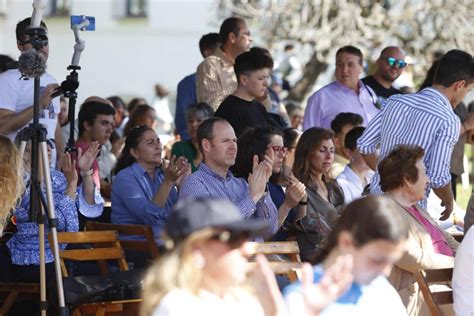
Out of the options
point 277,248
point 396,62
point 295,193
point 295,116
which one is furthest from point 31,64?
point 295,116

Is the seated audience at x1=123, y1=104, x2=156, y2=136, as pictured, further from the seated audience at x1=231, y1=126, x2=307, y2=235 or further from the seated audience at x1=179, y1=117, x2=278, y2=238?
the seated audience at x1=179, y1=117, x2=278, y2=238

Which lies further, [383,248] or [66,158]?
[66,158]

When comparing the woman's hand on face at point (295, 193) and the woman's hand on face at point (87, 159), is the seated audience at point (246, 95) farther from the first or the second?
the woman's hand on face at point (295, 193)

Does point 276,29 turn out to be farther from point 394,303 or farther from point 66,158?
point 394,303

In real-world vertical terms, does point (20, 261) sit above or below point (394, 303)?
below

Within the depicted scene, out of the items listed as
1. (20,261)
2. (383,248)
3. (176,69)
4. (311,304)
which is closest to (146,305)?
(311,304)

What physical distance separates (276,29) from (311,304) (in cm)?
1632

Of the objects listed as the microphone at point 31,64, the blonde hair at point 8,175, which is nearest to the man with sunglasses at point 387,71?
the microphone at point 31,64

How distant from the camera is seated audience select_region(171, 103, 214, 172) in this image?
9047 millimetres

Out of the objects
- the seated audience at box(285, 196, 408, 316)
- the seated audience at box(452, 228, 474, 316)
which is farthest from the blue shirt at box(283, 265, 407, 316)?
the seated audience at box(452, 228, 474, 316)

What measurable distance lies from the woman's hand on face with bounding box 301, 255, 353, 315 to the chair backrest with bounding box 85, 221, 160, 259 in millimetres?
3352

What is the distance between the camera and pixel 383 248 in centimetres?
393

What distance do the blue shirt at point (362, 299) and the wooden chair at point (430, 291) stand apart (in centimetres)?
126

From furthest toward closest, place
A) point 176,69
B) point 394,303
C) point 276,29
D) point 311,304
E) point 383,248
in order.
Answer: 1. point 176,69
2. point 276,29
3. point 394,303
4. point 383,248
5. point 311,304
